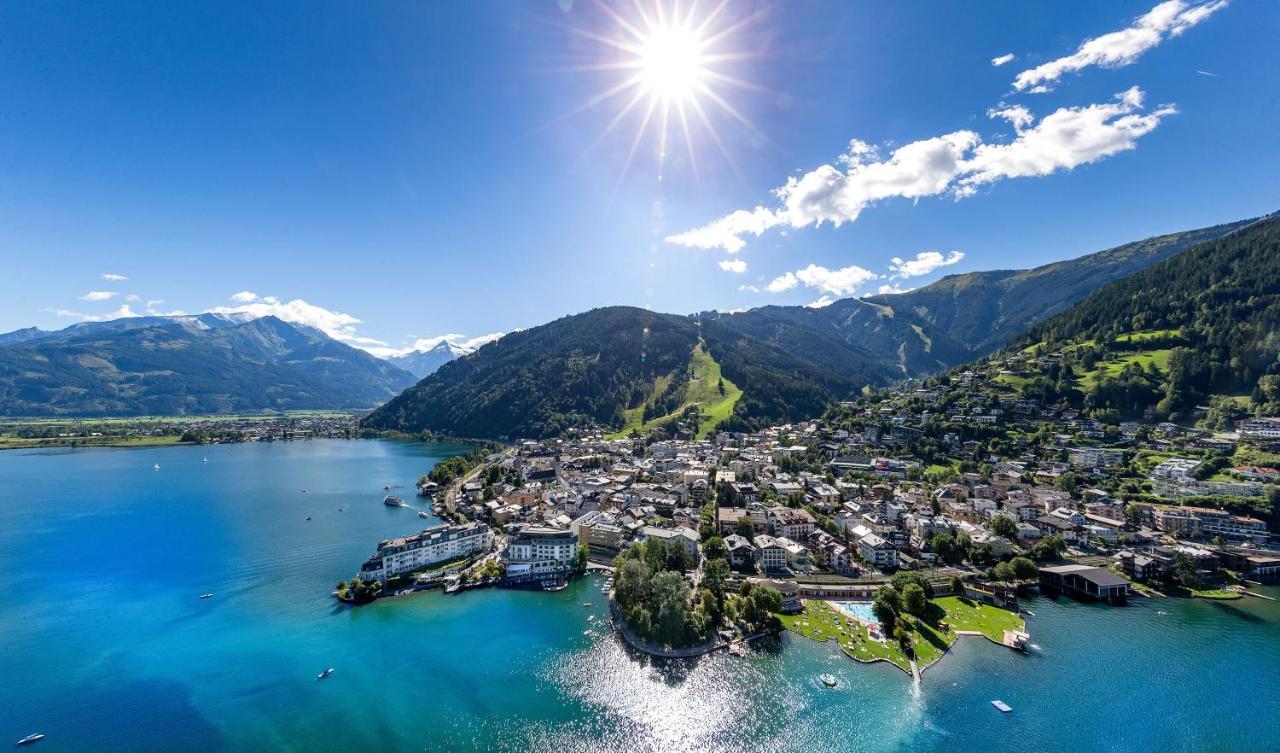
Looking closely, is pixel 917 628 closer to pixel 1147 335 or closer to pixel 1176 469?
pixel 1176 469

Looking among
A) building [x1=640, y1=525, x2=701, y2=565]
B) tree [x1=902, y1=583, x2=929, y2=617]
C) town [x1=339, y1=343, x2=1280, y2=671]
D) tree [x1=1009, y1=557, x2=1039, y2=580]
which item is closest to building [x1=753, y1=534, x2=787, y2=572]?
town [x1=339, y1=343, x2=1280, y2=671]

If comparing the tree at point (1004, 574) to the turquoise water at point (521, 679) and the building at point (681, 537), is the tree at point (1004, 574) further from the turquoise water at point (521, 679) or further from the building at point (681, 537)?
the building at point (681, 537)

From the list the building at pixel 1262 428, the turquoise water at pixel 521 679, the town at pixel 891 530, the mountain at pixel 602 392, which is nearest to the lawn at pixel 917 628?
the town at pixel 891 530

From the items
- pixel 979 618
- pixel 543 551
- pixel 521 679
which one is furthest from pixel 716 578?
pixel 979 618

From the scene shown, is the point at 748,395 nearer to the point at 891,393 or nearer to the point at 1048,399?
the point at 891,393

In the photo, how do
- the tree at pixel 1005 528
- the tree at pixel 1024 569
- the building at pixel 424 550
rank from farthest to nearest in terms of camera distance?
the tree at pixel 1005 528 < the building at pixel 424 550 < the tree at pixel 1024 569

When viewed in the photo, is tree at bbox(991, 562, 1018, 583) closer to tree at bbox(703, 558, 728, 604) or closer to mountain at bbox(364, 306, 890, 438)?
tree at bbox(703, 558, 728, 604)

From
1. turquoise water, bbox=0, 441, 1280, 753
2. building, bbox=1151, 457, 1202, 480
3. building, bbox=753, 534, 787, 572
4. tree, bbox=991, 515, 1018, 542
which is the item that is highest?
building, bbox=1151, 457, 1202, 480
